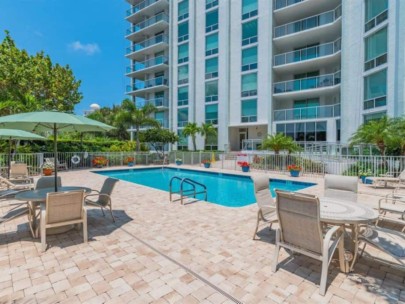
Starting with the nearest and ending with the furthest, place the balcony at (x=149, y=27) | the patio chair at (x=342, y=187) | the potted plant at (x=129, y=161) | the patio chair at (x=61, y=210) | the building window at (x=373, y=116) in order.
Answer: the patio chair at (x=61, y=210) → the patio chair at (x=342, y=187) → the building window at (x=373, y=116) → the potted plant at (x=129, y=161) → the balcony at (x=149, y=27)

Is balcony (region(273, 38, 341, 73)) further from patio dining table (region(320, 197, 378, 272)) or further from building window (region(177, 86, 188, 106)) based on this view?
patio dining table (region(320, 197, 378, 272))

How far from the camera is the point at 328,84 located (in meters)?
21.0

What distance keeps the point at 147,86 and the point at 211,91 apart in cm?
1111

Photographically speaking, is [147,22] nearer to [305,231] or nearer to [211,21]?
[211,21]

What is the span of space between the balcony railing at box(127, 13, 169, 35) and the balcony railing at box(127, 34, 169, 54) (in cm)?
199

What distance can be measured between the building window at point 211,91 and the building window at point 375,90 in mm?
14706

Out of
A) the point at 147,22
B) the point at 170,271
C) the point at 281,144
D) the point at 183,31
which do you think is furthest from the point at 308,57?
the point at 170,271

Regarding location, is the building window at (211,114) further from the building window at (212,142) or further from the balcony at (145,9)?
the balcony at (145,9)

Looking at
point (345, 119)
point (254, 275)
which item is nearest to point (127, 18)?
point (345, 119)

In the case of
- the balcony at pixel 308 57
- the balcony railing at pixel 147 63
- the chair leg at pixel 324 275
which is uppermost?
the balcony railing at pixel 147 63

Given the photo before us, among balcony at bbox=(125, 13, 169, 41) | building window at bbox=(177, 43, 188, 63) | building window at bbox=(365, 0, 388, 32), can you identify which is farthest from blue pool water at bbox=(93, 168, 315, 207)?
balcony at bbox=(125, 13, 169, 41)

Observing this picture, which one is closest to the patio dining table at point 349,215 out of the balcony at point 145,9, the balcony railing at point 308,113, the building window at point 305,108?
the balcony railing at point 308,113

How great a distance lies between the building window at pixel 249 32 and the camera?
2488 centimetres

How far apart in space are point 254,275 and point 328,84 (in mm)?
22127
